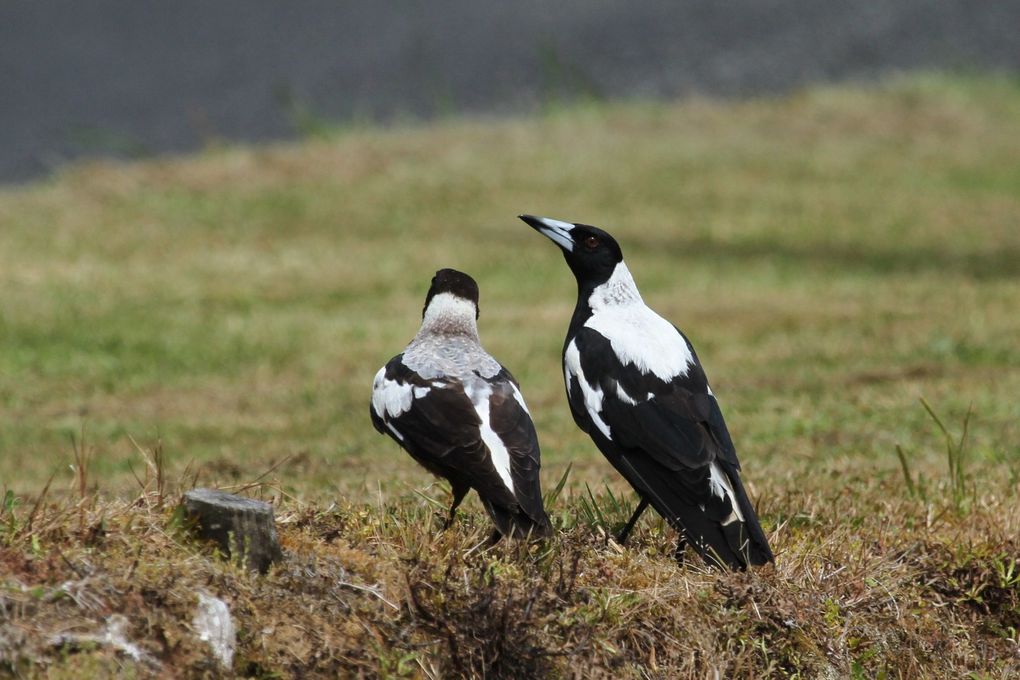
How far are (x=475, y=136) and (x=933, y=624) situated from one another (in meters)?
11.5

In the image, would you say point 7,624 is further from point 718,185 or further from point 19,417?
point 718,185

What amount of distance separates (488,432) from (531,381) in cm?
452

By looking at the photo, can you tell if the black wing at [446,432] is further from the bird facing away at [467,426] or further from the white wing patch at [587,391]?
the white wing patch at [587,391]

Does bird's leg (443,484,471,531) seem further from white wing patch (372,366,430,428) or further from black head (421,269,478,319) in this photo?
black head (421,269,478,319)

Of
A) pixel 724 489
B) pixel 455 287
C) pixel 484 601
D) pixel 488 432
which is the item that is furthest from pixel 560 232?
pixel 484 601

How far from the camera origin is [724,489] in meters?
4.74

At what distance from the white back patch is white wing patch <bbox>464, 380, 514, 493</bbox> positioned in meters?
0.48

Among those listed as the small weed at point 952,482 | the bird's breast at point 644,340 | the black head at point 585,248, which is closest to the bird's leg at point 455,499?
the bird's breast at point 644,340

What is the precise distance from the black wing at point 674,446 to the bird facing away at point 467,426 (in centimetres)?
25

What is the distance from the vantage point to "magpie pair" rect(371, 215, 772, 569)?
4691 mm

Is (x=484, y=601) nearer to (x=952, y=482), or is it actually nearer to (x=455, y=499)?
(x=455, y=499)

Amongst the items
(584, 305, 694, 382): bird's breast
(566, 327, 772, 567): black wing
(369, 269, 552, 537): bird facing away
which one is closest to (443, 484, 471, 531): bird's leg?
(369, 269, 552, 537): bird facing away

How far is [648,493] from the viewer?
15.8 feet

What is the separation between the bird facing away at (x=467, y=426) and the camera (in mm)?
4660
